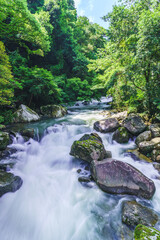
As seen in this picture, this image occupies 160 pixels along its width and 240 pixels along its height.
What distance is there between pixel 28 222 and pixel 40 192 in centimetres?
86

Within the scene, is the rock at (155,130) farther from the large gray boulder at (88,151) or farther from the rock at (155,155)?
the large gray boulder at (88,151)

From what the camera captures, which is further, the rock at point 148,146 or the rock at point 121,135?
the rock at point 121,135

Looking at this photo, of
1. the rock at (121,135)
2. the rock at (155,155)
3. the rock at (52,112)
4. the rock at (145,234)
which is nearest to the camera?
the rock at (145,234)

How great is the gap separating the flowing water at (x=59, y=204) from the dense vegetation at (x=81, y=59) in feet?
10.8

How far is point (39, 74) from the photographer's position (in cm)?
886

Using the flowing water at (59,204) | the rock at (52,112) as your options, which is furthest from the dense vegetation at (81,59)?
the flowing water at (59,204)

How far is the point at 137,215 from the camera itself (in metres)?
2.61

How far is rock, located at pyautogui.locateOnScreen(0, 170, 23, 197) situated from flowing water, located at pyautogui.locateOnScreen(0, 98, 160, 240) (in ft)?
0.47

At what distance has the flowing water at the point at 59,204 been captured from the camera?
8.88 feet

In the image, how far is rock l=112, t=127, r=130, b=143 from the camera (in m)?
5.93

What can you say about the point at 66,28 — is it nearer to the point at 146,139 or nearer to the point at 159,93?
the point at 159,93

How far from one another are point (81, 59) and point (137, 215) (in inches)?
660

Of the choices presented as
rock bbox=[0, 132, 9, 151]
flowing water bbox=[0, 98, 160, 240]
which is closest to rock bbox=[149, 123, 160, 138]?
flowing water bbox=[0, 98, 160, 240]

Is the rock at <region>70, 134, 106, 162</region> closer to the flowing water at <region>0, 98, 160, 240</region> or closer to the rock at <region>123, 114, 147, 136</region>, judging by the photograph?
the flowing water at <region>0, 98, 160, 240</region>
